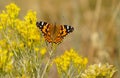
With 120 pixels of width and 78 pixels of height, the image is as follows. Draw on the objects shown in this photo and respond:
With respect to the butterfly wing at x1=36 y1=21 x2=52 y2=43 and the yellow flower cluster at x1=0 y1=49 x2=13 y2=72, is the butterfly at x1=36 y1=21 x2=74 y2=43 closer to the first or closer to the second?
the butterfly wing at x1=36 y1=21 x2=52 y2=43

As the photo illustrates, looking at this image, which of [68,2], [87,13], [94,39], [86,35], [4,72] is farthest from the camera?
[68,2]

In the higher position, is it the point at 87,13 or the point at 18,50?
the point at 18,50

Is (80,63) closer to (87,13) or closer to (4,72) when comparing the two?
(4,72)

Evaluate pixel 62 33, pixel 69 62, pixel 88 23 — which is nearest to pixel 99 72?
pixel 69 62

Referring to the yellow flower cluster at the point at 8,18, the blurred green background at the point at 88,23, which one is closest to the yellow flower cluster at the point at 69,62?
the yellow flower cluster at the point at 8,18

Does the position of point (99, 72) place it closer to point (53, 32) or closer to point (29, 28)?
point (53, 32)

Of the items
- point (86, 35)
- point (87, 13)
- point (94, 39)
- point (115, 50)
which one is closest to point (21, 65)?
point (94, 39)
